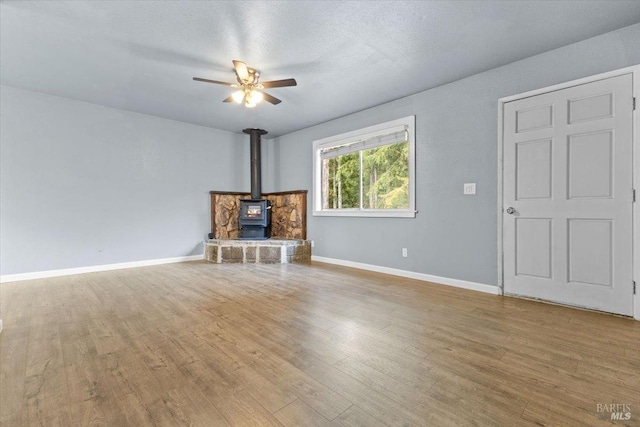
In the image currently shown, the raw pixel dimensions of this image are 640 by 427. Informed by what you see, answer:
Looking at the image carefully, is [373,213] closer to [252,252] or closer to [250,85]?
[252,252]

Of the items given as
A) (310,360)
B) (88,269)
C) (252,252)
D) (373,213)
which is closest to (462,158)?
(373,213)

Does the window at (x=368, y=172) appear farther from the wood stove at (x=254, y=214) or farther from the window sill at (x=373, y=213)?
the wood stove at (x=254, y=214)

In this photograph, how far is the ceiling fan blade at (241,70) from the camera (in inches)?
113

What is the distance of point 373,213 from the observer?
4.40 m

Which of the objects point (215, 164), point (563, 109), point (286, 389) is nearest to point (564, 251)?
point (563, 109)

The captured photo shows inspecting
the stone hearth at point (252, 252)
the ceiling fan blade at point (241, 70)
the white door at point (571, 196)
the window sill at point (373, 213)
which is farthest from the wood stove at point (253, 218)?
the white door at point (571, 196)

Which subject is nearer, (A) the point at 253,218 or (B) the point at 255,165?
→ (A) the point at 253,218

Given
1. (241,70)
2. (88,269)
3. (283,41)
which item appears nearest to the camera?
(283,41)

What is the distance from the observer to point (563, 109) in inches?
110

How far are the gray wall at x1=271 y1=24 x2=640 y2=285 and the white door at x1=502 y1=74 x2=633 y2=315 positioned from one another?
0.17m

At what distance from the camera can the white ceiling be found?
2281mm

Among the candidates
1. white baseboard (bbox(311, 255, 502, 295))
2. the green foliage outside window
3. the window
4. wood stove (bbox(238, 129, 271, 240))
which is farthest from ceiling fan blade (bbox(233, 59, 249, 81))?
white baseboard (bbox(311, 255, 502, 295))

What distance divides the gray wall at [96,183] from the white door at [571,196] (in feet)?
16.8

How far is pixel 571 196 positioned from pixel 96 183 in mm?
6290
